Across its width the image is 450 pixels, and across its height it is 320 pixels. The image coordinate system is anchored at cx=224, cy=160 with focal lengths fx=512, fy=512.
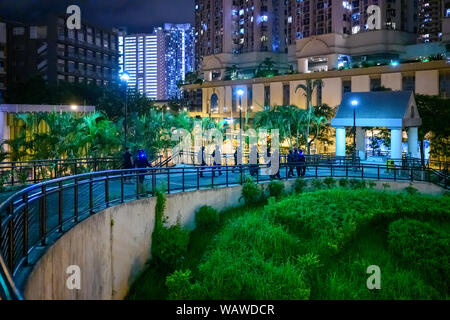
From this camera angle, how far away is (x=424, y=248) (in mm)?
15039

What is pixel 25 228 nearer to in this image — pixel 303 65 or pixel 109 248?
pixel 109 248

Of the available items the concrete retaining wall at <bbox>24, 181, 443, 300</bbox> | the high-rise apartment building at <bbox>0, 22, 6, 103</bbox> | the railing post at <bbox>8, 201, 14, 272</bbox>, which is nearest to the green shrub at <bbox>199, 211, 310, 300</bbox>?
the concrete retaining wall at <bbox>24, 181, 443, 300</bbox>

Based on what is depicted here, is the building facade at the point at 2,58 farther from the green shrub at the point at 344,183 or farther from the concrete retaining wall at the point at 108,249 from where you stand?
the concrete retaining wall at the point at 108,249

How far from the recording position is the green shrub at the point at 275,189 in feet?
66.1

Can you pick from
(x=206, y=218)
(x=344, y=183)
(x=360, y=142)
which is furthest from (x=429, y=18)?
(x=206, y=218)

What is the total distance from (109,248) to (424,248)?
9.09 metres

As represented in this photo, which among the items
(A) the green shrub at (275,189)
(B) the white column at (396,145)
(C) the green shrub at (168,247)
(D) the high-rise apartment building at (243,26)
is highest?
(D) the high-rise apartment building at (243,26)

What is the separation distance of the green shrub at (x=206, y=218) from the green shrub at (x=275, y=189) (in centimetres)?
385

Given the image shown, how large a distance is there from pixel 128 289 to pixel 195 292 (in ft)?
7.58

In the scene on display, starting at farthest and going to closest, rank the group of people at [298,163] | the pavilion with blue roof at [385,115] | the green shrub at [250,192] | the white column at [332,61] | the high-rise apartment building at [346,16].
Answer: the high-rise apartment building at [346,16] → the white column at [332,61] → the pavilion with blue roof at [385,115] → the group of people at [298,163] → the green shrub at [250,192]

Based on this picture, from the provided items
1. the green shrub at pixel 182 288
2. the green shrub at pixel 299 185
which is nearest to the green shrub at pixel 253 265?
the green shrub at pixel 182 288

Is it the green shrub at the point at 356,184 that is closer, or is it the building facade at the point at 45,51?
the green shrub at the point at 356,184
